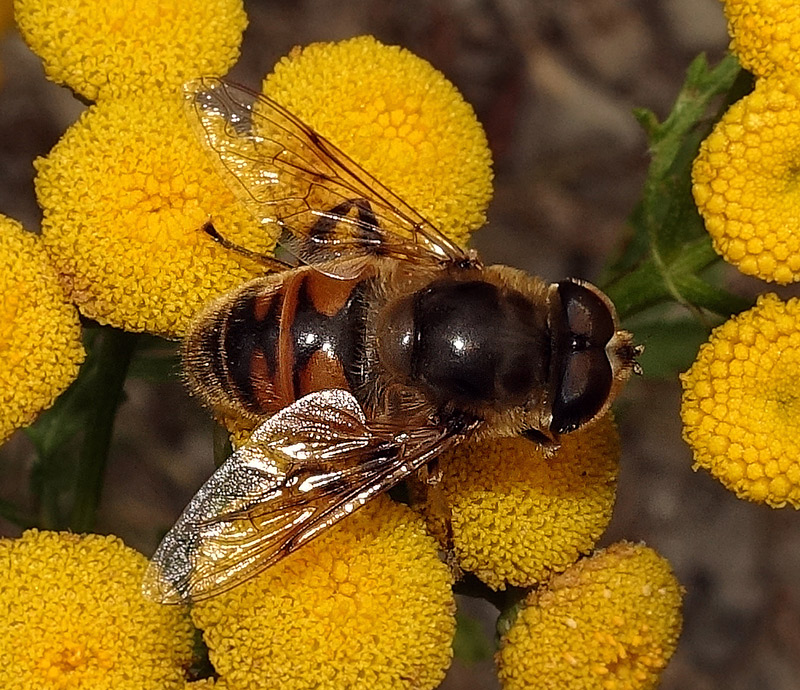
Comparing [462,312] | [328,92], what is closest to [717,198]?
[462,312]

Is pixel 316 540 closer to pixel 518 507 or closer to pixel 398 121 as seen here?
pixel 518 507

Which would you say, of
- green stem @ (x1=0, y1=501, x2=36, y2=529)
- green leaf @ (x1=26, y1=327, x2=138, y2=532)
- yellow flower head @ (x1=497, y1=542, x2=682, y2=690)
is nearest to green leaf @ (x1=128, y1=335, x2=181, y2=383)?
green leaf @ (x1=26, y1=327, x2=138, y2=532)

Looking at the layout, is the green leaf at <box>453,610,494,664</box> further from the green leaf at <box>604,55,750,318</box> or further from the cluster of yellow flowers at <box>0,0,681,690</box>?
the green leaf at <box>604,55,750,318</box>

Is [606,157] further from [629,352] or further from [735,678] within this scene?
[629,352]

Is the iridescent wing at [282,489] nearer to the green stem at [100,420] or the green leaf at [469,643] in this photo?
the green stem at [100,420]

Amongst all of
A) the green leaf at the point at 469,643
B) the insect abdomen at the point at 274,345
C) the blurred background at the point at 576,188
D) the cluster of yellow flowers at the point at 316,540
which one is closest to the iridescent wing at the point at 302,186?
the cluster of yellow flowers at the point at 316,540

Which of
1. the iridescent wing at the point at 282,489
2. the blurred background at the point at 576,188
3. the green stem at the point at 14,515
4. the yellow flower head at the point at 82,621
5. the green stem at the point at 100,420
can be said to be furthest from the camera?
the blurred background at the point at 576,188

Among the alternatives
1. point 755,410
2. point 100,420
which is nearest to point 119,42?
point 100,420
